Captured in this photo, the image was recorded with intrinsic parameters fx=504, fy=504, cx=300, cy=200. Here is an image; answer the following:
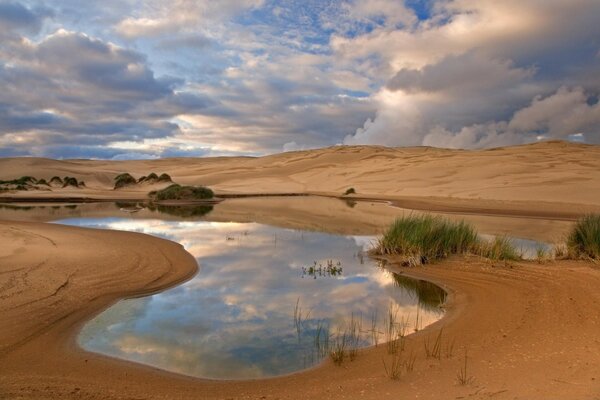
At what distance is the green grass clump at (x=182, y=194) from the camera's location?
34969 mm

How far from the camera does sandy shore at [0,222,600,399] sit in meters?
4.75

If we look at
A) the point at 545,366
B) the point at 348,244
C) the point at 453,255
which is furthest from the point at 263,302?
the point at 348,244

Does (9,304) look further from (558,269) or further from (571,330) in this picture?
(558,269)

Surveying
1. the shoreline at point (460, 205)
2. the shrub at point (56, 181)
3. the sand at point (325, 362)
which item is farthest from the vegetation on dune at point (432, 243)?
the shrub at point (56, 181)

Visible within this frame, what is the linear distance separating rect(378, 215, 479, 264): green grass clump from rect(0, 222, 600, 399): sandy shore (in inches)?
58.3

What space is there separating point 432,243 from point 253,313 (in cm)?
611

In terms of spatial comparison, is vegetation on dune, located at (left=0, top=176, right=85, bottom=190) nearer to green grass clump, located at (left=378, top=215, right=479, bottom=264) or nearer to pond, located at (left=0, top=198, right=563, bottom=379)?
pond, located at (left=0, top=198, right=563, bottom=379)

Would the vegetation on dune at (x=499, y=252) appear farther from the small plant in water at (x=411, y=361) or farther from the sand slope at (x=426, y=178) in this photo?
the sand slope at (x=426, y=178)

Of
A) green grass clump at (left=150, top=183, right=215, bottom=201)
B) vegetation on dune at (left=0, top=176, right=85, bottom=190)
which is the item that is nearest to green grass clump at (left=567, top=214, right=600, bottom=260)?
green grass clump at (left=150, top=183, right=215, bottom=201)

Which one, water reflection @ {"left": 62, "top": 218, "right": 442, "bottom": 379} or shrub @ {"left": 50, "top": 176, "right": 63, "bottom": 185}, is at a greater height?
shrub @ {"left": 50, "top": 176, "right": 63, "bottom": 185}

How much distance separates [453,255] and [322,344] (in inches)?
272

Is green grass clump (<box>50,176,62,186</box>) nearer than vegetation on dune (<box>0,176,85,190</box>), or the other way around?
vegetation on dune (<box>0,176,85,190</box>)

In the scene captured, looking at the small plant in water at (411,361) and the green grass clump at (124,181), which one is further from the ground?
the green grass clump at (124,181)

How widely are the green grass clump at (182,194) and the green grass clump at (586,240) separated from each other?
27134 millimetres
